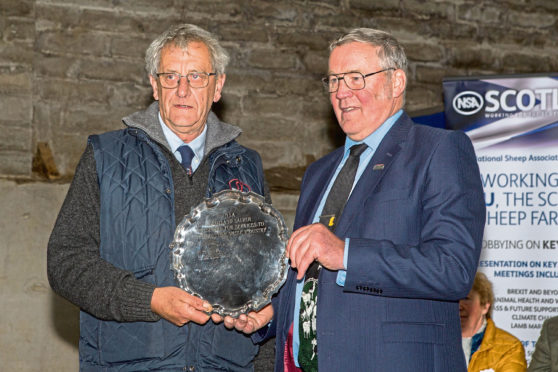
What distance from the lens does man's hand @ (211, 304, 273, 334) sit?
2545mm

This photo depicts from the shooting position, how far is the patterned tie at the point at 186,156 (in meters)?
2.73

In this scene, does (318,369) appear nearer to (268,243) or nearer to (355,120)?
(268,243)

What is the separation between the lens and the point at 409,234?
2.36 meters

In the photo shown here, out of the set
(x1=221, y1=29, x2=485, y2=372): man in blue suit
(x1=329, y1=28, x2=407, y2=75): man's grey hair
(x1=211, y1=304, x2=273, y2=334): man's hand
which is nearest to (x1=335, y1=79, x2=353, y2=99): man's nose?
(x1=221, y1=29, x2=485, y2=372): man in blue suit

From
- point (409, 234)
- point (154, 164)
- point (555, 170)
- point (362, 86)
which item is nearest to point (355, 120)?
point (362, 86)

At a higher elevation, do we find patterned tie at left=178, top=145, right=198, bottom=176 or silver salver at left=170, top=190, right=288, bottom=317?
patterned tie at left=178, top=145, right=198, bottom=176

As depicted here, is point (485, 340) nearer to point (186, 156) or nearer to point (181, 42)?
point (186, 156)

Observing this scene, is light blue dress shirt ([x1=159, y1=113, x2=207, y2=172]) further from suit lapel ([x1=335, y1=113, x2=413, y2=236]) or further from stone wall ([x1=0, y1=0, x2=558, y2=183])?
stone wall ([x1=0, y1=0, x2=558, y2=183])

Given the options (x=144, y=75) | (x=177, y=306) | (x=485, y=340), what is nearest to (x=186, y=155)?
(x=177, y=306)

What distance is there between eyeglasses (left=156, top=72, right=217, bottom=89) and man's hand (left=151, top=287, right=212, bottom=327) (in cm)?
72

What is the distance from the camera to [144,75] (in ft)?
18.8

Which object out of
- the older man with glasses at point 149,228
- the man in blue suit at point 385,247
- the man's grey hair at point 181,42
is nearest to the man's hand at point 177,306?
the older man with glasses at point 149,228

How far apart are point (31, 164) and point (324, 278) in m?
3.60

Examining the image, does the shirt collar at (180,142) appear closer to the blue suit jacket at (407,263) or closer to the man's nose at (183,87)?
the man's nose at (183,87)
